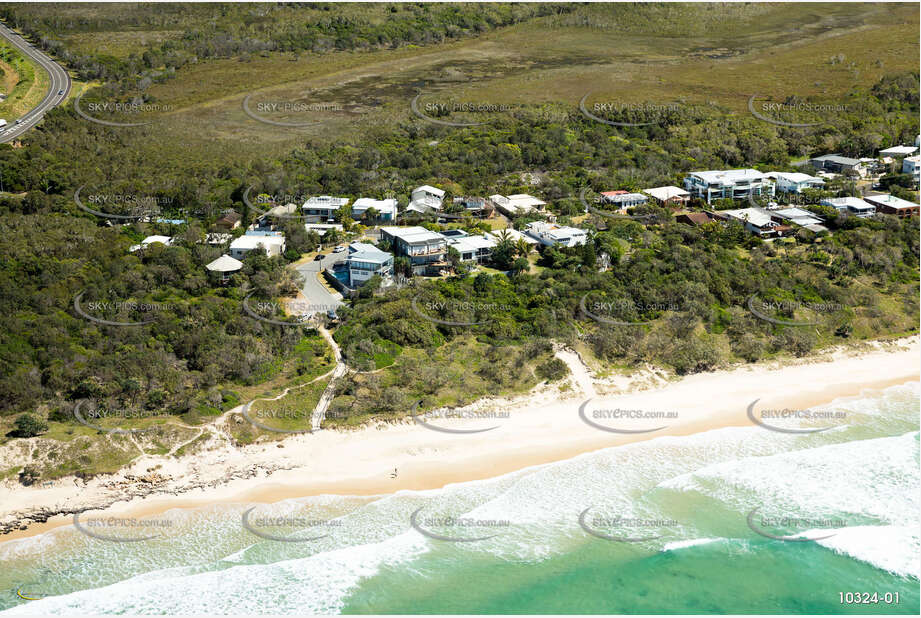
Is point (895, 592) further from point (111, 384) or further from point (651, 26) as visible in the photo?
point (651, 26)

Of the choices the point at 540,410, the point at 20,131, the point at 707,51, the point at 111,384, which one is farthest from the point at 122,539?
the point at 707,51

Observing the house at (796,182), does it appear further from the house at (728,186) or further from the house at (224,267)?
the house at (224,267)

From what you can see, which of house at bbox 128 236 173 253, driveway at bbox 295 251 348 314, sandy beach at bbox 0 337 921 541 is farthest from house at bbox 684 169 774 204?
house at bbox 128 236 173 253

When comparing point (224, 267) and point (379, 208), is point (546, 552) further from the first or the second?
point (379, 208)

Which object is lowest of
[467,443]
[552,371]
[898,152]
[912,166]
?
[467,443]

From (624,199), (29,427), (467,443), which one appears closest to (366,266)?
(467,443)

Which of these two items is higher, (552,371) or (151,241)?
(151,241)
